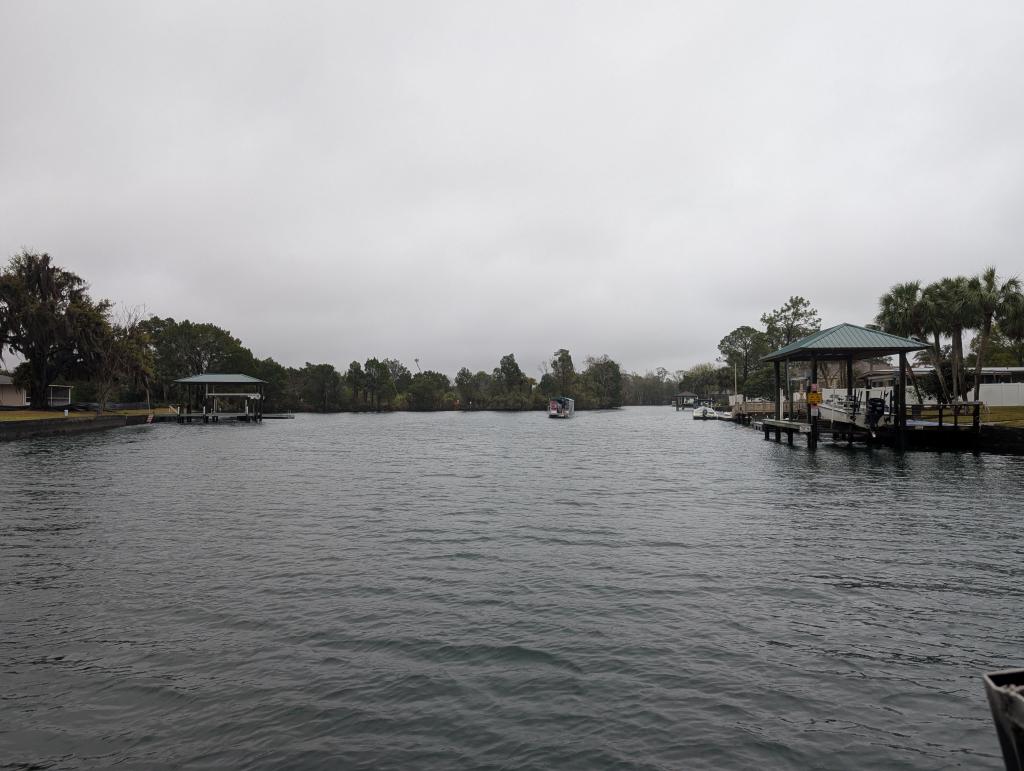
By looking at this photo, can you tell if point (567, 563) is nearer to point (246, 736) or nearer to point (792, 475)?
point (246, 736)

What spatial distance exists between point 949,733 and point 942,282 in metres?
53.1

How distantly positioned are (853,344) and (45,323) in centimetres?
6868

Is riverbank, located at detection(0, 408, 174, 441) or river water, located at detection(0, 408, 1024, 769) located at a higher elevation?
riverbank, located at detection(0, 408, 174, 441)

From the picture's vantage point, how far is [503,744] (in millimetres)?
5539

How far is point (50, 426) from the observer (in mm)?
48750

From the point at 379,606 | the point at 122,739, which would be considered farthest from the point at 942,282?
the point at 122,739

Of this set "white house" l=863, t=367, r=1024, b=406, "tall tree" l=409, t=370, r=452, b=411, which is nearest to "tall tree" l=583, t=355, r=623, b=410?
"tall tree" l=409, t=370, r=452, b=411

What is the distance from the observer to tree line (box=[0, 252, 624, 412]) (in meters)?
61.4

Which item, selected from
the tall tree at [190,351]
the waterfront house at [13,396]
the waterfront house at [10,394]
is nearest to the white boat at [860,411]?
the waterfront house at [13,396]

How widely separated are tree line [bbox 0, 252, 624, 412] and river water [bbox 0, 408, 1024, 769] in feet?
179

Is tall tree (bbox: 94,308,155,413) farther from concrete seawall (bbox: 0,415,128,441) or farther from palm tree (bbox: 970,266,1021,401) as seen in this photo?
palm tree (bbox: 970,266,1021,401)

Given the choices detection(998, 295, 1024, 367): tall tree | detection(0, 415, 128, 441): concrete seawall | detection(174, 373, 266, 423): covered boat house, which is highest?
detection(998, 295, 1024, 367): tall tree

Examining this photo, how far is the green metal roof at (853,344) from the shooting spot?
33531 mm

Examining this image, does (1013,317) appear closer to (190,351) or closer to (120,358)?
(120,358)
